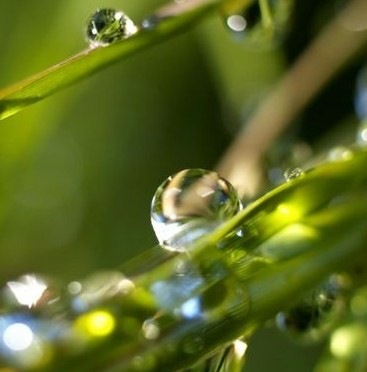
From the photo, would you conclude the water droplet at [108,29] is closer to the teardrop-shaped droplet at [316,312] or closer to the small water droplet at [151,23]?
the small water droplet at [151,23]

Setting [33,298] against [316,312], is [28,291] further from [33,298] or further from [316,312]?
[316,312]

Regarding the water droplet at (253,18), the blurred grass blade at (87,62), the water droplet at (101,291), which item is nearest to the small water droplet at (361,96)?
the water droplet at (253,18)

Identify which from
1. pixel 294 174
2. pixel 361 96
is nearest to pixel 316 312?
pixel 294 174

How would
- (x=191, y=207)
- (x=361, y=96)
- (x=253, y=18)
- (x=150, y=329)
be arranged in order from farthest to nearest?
(x=361, y=96), (x=253, y=18), (x=191, y=207), (x=150, y=329)

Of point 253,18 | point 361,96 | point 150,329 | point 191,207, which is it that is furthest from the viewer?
point 361,96

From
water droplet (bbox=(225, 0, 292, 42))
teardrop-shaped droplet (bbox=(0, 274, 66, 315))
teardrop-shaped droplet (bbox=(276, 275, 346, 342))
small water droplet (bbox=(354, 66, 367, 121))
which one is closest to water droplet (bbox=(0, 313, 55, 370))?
teardrop-shaped droplet (bbox=(0, 274, 66, 315))
